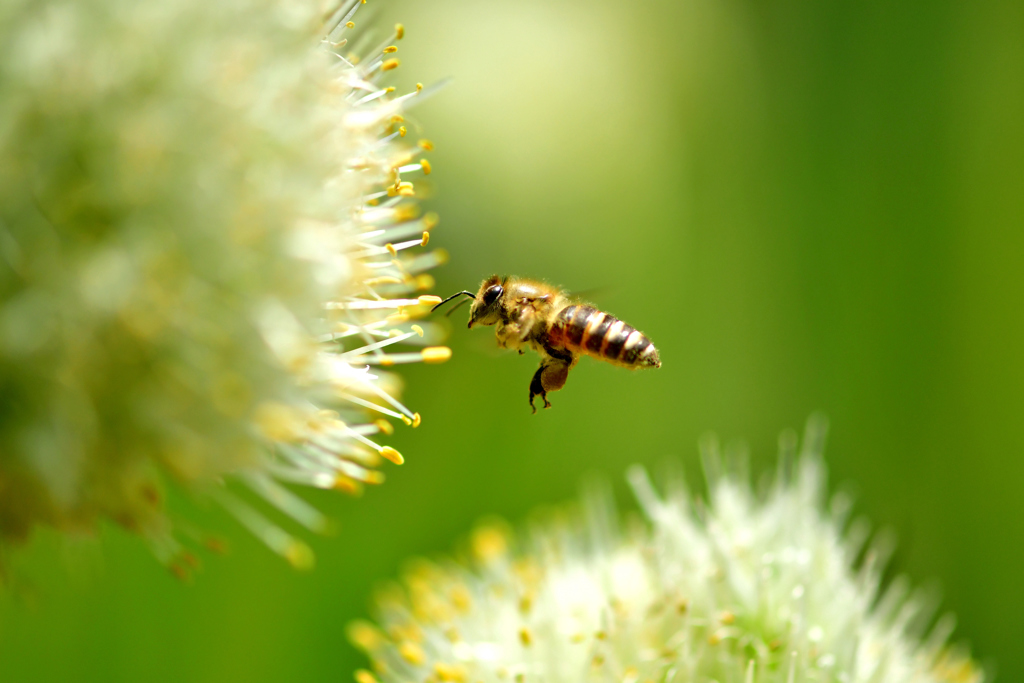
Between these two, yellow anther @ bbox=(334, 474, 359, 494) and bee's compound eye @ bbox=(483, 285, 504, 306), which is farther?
bee's compound eye @ bbox=(483, 285, 504, 306)

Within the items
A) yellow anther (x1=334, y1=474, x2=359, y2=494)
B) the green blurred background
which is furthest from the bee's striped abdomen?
the green blurred background

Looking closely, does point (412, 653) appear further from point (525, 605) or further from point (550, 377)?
point (550, 377)

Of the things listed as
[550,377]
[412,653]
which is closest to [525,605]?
[412,653]

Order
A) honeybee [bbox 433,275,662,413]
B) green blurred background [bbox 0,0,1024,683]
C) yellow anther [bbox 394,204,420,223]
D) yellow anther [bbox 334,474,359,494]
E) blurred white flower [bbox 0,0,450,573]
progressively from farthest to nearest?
green blurred background [bbox 0,0,1024,683], honeybee [bbox 433,275,662,413], yellow anther [bbox 394,204,420,223], yellow anther [bbox 334,474,359,494], blurred white flower [bbox 0,0,450,573]

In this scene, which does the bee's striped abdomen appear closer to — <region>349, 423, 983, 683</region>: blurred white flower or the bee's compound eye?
the bee's compound eye

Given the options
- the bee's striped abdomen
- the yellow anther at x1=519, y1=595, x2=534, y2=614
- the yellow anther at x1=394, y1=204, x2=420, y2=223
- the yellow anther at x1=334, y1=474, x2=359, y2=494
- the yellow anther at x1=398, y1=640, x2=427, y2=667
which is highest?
the yellow anther at x1=394, y1=204, x2=420, y2=223

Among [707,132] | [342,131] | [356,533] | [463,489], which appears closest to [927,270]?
[707,132]

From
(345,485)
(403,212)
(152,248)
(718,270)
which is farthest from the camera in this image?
(718,270)
